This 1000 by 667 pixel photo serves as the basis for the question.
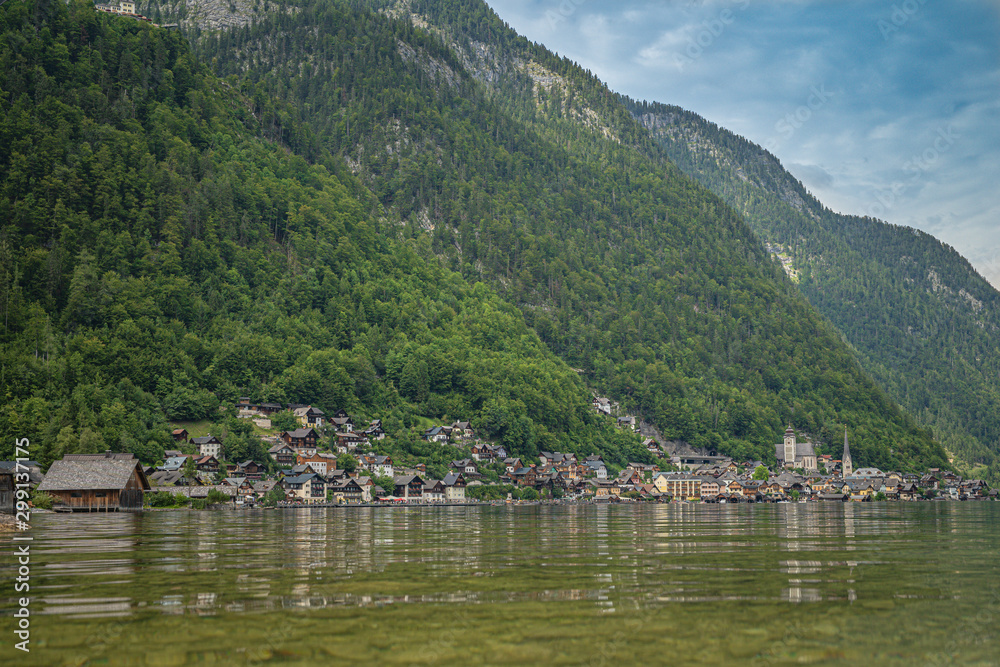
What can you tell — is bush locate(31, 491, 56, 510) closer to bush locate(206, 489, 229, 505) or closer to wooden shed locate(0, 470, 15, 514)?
wooden shed locate(0, 470, 15, 514)

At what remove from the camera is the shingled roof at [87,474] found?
72.5 m

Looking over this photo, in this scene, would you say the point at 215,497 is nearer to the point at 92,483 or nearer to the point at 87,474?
the point at 87,474

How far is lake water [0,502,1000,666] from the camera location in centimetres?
1225

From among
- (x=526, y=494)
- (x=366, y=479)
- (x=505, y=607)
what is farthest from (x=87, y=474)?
(x=526, y=494)

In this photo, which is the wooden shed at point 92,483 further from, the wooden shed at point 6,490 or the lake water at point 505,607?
the lake water at point 505,607

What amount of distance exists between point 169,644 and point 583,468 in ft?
533

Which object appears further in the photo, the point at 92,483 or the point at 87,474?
the point at 87,474

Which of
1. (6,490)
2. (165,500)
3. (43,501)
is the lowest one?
(165,500)

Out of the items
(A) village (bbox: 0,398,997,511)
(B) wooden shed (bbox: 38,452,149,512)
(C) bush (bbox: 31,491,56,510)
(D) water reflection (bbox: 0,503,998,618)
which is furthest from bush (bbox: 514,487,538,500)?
(D) water reflection (bbox: 0,503,998,618)

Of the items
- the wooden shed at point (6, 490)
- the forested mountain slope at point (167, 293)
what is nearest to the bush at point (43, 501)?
the wooden shed at point (6, 490)

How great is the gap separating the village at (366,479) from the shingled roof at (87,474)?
3.7 inches

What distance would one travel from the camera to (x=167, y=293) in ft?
479

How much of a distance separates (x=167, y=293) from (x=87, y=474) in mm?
78588

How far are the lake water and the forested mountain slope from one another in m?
81.9
